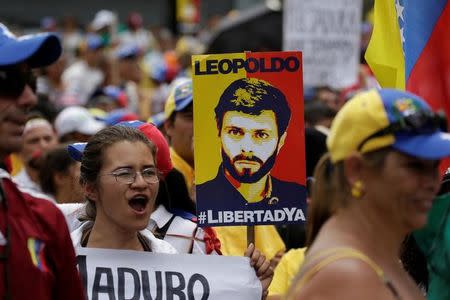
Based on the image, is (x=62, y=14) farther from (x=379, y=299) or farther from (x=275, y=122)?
(x=379, y=299)

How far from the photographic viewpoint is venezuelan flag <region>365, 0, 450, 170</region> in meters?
6.70

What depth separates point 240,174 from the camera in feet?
19.0

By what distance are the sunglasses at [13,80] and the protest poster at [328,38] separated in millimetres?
9563

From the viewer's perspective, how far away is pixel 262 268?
5496mm

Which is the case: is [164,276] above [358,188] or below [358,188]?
below

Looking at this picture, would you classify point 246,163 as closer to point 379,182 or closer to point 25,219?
point 25,219

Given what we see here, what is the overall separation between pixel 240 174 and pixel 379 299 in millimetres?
2315

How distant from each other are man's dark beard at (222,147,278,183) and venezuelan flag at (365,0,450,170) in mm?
1122

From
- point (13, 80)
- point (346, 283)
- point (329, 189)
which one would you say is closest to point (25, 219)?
point (13, 80)

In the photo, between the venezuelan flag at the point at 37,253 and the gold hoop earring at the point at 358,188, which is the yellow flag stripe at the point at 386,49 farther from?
the venezuelan flag at the point at 37,253

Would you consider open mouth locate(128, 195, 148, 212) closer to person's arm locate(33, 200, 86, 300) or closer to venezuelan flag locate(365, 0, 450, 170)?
person's arm locate(33, 200, 86, 300)

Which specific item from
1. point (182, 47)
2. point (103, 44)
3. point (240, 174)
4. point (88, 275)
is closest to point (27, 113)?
point (88, 275)

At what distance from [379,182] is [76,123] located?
23.8 ft

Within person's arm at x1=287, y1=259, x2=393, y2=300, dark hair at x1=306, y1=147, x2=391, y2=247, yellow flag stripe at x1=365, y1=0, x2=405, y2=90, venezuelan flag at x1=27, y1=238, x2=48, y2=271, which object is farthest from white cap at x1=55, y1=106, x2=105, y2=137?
person's arm at x1=287, y1=259, x2=393, y2=300
